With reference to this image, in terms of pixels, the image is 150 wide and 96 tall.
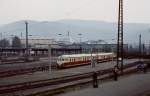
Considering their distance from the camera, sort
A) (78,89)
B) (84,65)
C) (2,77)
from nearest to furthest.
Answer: (78,89)
(2,77)
(84,65)

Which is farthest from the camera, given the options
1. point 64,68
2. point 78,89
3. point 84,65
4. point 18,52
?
point 18,52

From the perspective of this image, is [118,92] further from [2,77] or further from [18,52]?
[18,52]

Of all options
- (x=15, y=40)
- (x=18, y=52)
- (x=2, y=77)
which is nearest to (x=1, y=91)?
(x=2, y=77)

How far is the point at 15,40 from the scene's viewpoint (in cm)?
15925

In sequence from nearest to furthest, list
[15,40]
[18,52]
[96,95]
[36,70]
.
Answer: [96,95]
[36,70]
[18,52]
[15,40]

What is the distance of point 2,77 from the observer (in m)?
42.7

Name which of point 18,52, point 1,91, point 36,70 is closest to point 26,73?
point 36,70

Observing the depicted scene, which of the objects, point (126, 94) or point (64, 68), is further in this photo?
point (64, 68)

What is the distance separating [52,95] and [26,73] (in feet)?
78.5

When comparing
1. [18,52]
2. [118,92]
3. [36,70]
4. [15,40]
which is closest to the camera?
[118,92]

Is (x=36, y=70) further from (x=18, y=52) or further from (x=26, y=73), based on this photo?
(x=18, y=52)

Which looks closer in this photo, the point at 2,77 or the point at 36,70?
the point at 2,77

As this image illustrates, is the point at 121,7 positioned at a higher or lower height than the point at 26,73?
higher

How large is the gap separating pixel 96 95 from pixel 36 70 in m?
29.3
